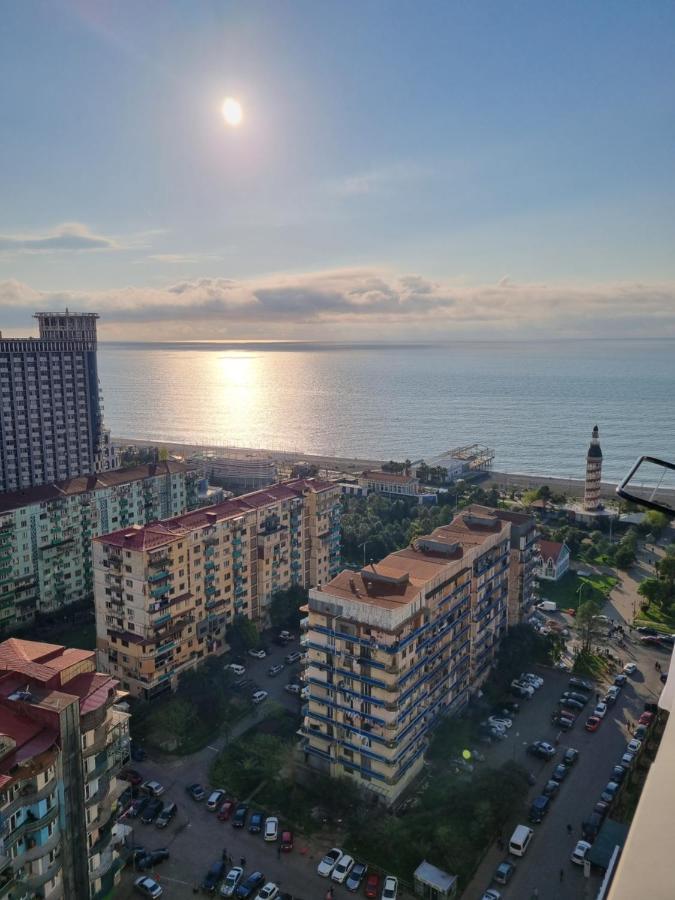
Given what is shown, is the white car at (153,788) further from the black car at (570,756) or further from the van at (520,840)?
the black car at (570,756)

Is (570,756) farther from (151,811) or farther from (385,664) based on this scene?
(151,811)

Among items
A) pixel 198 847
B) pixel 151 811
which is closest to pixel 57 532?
pixel 151 811

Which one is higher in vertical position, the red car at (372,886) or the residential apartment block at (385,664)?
the residential apartment block at (385,664)

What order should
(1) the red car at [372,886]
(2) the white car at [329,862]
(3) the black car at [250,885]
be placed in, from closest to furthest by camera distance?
(3) the black car at [250,885] → (1) the red car at [372,886] → (2) the white car at [329,862]

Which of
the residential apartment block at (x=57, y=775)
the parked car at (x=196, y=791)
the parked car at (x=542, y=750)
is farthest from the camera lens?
the parked car at (x=542, y=750)

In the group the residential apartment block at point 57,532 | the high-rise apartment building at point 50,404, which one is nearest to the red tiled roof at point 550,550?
the residential apartment block at point 57,532

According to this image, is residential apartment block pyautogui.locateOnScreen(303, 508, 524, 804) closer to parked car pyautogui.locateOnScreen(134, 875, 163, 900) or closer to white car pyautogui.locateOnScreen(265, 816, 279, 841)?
white car pyautogui.locateOnScreen(265, 816, 279, 841)

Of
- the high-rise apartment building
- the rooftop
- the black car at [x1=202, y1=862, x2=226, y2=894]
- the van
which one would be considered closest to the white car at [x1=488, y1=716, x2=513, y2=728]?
the van
